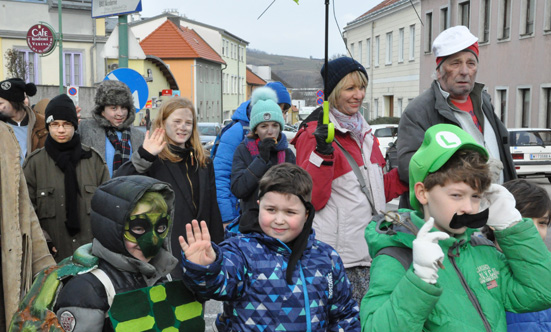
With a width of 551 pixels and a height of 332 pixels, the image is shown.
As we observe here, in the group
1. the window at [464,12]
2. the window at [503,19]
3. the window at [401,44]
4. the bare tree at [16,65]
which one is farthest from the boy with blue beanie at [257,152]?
Answer: the window at [401,44]

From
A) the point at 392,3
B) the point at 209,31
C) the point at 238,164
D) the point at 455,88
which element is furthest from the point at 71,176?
the point at 209,31

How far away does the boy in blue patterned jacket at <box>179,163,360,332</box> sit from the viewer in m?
2.82

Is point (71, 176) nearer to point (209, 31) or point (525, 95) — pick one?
point (525, 95)

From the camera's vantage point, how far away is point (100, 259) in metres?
2.82

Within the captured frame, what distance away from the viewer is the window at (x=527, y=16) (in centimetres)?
2519

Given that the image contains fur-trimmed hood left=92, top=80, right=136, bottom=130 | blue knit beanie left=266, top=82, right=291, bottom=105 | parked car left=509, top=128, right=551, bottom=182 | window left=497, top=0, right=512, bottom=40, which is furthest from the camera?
window left=497, top=0, right=512, bottom=40

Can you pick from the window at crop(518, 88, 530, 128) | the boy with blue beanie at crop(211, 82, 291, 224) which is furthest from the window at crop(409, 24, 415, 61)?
the boy with blue beanie at crop(211, 82, 291, 224)

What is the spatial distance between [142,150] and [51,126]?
1191 millimetres

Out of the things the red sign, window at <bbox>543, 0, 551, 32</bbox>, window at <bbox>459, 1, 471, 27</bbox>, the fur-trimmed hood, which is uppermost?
window at <bbox>459, 1, 471, 27</bbox>

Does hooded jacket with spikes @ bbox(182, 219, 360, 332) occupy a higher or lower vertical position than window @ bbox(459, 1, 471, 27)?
lower

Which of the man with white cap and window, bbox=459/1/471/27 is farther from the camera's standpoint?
window, bbox=459/1/471/27

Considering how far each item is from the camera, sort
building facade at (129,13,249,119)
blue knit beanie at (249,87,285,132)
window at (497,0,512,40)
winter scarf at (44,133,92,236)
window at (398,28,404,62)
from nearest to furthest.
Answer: winter scarf at (44,133,92,236), blue knit beanie at (249,87,285,132), window at (497,0,512,40), window at (398,28,404,62), building facade at (129,13,249,119)

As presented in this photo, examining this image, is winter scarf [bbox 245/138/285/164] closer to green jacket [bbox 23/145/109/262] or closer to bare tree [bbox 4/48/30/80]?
green jacket [bbox 23/145/109/262]

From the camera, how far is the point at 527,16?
25.5m
